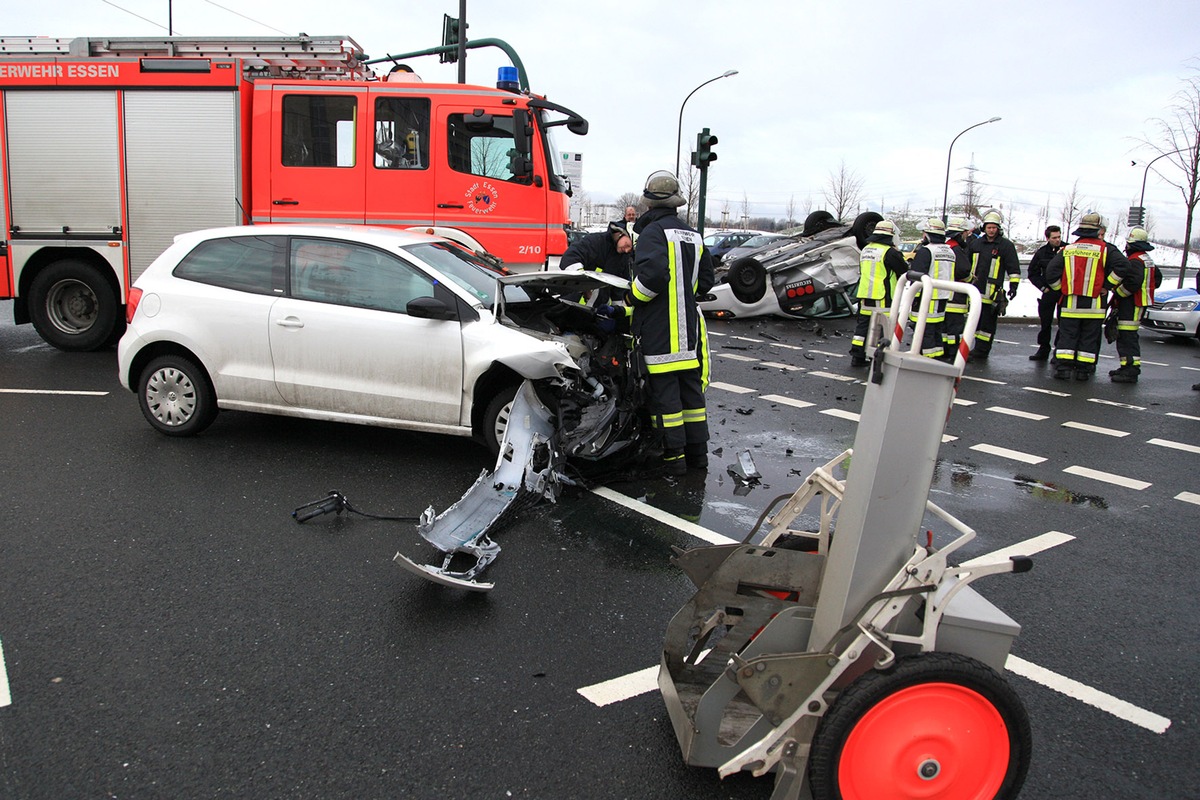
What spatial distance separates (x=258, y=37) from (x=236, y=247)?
4.69 meters

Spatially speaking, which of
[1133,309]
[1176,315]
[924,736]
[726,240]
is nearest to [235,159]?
[924,736]

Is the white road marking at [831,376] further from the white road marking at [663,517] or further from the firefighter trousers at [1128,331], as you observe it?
the white road marking at [663,517]

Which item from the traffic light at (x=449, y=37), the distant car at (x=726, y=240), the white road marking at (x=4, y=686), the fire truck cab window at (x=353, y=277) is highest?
the traffic light at (x=449, y=37)

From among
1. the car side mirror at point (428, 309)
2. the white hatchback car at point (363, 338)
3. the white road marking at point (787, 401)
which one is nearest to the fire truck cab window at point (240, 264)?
the white hatchback car at point (363, 338)

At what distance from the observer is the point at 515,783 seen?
271 centimetres

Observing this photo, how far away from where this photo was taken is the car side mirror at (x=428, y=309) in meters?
5.57

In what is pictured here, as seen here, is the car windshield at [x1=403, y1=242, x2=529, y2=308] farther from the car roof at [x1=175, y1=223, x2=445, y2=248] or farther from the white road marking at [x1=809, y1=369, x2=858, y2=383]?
the white road marking at [x1=809, y1=369, x2=858, y2=383]

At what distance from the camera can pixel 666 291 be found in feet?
18.8

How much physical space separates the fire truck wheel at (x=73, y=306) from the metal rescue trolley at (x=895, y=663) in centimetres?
927

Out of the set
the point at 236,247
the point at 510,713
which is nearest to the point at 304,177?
the point at 236,247

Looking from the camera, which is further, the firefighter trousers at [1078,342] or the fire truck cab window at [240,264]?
the firefighter trousers at [1078,342]

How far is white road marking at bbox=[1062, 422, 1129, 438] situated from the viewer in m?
7.69

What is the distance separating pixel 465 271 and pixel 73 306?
6029 millimetres

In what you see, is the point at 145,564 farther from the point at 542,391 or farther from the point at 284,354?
the point at 542,391
